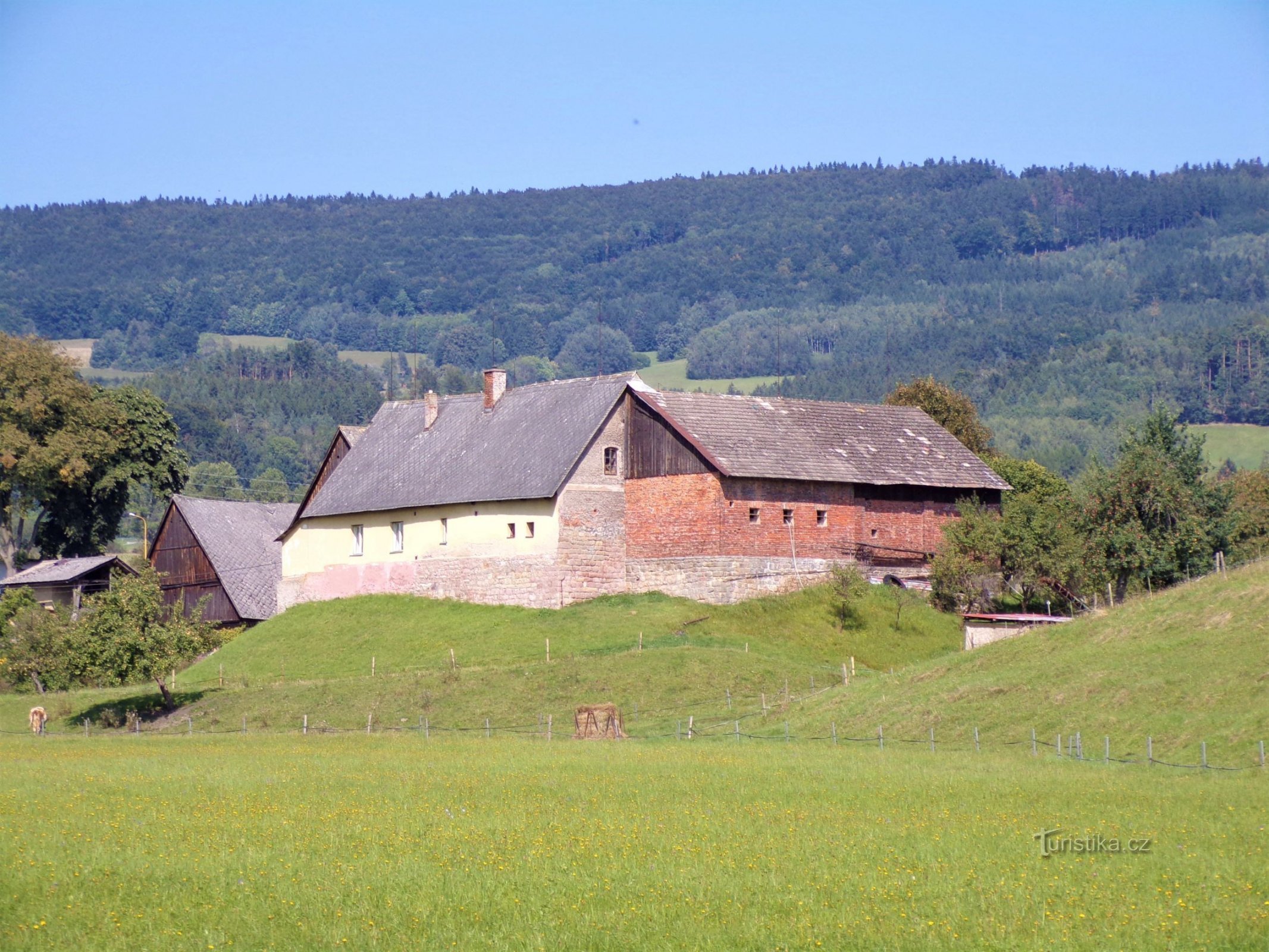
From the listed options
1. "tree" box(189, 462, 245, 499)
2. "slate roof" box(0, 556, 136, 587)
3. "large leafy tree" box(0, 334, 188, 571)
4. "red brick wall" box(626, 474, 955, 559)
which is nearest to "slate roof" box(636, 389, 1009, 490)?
"red brick wall" box(626, 474, 955, 559)

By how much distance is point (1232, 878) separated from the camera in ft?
66.6

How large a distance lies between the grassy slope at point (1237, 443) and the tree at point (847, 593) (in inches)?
4901

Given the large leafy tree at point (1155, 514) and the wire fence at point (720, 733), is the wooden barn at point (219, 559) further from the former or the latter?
the large leafy tree at point (1155, 514)

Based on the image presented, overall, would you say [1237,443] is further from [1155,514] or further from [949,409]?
[1155,514]

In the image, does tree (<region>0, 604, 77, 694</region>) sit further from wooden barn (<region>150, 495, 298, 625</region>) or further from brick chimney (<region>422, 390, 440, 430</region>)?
brick chimney (<region>422, 390, 440, 430</region>)

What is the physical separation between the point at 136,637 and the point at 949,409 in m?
43.2

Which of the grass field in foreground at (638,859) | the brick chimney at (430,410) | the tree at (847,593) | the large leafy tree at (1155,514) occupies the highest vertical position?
the brick chimney at (430,410)

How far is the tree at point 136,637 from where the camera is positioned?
51000 mm

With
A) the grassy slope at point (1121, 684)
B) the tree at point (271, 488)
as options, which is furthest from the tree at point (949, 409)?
the tree at point (271, 488)

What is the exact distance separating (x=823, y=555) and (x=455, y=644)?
14160 millimetres

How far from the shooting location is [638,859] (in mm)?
22656

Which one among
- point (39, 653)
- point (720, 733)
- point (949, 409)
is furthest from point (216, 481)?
point (720, 733)

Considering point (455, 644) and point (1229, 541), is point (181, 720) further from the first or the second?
point (1229, 541)

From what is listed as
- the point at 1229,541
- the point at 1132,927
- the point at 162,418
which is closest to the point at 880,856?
the point at 1132,927
